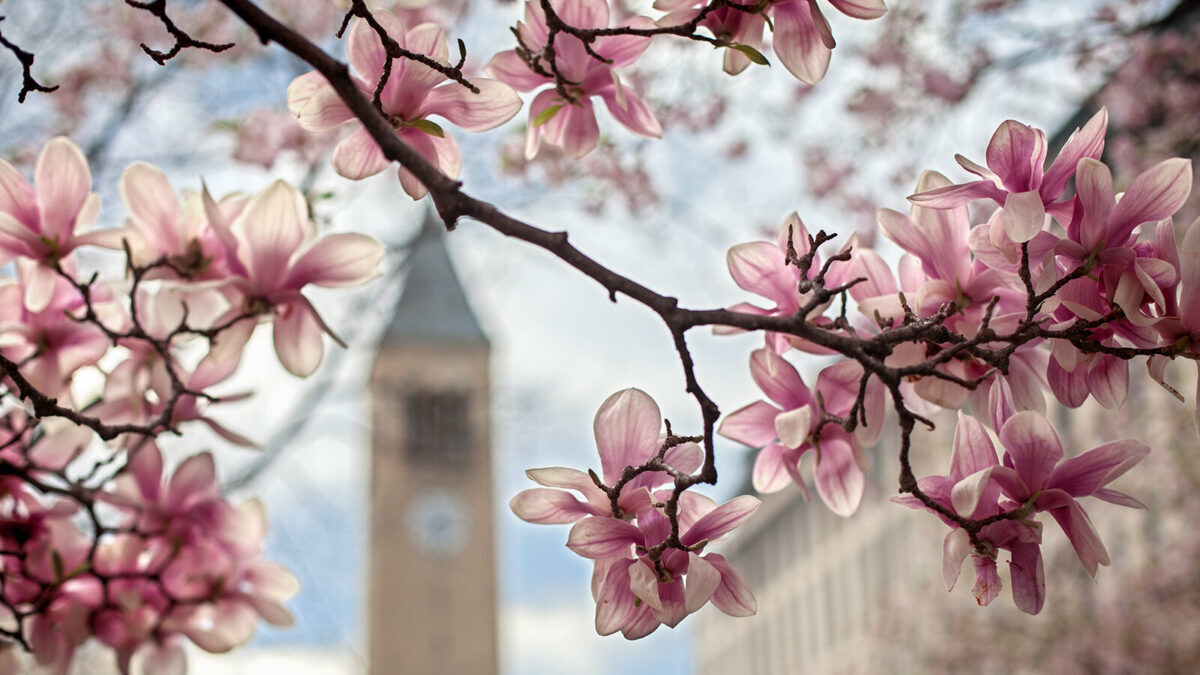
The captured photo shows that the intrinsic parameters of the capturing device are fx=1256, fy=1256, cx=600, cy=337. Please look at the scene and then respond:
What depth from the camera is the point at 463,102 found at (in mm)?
1125

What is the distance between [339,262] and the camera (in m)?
1.21

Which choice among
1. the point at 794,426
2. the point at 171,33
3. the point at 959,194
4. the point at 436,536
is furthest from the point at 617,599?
the point at 436,536

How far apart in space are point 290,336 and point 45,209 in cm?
28

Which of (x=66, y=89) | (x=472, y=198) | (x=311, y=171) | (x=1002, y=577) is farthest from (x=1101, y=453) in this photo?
(x=66, y=89)

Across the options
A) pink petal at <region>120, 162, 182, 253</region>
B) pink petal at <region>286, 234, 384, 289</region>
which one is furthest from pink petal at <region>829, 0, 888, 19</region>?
pink petal at <region>120, 162, 182, 253</region>

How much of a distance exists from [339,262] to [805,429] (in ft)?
1.56

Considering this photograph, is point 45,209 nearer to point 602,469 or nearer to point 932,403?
point 602,469

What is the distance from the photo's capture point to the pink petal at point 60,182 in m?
1.26

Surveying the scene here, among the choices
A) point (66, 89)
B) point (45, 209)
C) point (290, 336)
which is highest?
point (66, 89)

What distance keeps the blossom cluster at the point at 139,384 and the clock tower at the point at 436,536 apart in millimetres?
36247

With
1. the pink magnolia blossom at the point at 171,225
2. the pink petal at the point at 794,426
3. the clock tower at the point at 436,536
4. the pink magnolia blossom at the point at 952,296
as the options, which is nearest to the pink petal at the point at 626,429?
the pink petal at the point at 794,426

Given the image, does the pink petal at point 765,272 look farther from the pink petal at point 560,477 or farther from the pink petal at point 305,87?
the pink petal at point 305,87

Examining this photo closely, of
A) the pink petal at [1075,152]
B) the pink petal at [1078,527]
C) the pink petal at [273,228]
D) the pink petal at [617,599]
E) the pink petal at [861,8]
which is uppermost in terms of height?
the pink petal at [861,8]

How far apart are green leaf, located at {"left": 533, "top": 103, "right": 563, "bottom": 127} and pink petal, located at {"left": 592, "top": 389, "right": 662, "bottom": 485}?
311 mm
